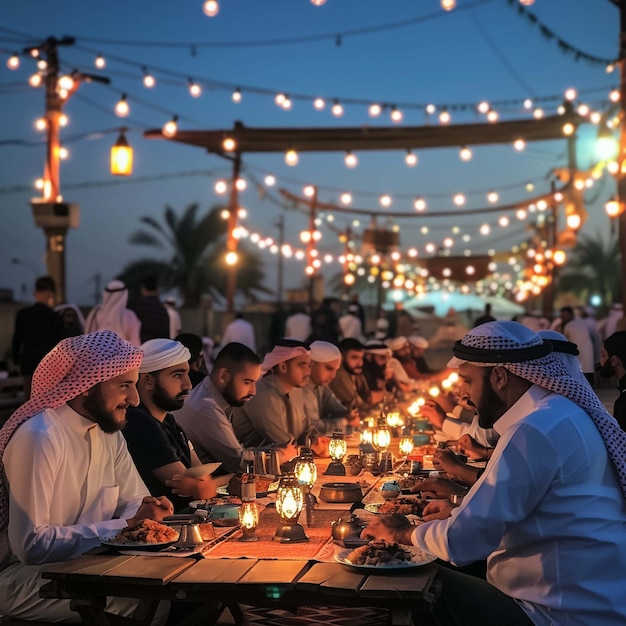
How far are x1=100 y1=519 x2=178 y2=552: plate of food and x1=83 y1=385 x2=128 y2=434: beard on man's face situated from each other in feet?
1.66

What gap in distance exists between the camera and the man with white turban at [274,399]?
7520 mm

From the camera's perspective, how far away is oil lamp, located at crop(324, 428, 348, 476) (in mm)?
5891

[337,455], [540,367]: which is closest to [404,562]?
[540,367]

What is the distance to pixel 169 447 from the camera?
509 centimetres

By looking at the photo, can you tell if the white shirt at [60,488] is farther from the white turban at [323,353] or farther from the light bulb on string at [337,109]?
the light bulb on string at [337,109]

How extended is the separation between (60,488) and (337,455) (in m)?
2.56

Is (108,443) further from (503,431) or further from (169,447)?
(503,431)

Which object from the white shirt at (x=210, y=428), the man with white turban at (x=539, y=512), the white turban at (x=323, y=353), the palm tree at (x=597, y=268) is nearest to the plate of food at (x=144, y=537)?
the man with white turban at (x=539, y=512)

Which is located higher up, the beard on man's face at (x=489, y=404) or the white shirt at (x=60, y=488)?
the beard on man's face at (x=489, y=404)

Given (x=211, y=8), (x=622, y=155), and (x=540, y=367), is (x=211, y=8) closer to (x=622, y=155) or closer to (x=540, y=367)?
(x=622, y=155)

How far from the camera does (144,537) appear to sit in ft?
11.9

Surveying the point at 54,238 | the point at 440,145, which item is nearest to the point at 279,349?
the point at 54,238

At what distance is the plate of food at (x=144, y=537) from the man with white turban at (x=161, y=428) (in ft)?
3.40

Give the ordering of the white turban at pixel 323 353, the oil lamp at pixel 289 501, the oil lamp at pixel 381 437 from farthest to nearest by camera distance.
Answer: the white turban at pixel 323 353
the oil lamp at pixel 381 437
the oil lamp at pixel 289 501
